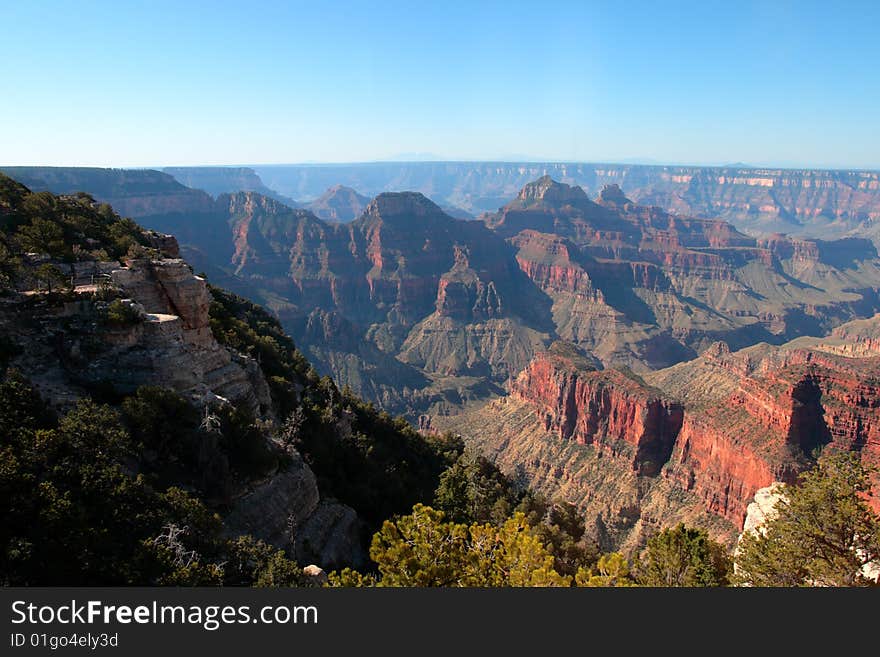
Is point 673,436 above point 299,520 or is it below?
below

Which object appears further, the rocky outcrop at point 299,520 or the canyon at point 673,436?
the canyon at point 673,436

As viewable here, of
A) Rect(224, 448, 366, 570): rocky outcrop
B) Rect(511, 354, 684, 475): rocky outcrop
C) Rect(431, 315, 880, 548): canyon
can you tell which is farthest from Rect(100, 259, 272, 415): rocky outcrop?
Rect(511, 354, 684, 475): rocky outcrop

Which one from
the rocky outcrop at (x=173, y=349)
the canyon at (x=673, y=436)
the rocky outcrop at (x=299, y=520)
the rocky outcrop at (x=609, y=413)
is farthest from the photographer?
the rocky outcrop at (x=609, y=413)

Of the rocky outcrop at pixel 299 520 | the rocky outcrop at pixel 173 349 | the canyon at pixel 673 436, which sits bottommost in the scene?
the canyon at pixel 673 436

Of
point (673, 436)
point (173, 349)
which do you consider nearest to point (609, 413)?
point (673, 436)

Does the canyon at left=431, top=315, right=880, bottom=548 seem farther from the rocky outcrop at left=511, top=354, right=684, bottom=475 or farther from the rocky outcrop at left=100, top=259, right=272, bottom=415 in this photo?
the rocky outcrop at left=100, top=259, right=272, bottom=415

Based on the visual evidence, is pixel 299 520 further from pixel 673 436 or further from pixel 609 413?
pixel 609 413

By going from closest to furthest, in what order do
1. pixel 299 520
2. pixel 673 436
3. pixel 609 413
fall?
pixel 299 520, pixel 673 436, pixel 609 413

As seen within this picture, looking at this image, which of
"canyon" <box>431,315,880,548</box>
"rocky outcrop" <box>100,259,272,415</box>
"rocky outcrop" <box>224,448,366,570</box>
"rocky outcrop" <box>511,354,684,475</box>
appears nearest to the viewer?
"rocky outcrop" <box>224,448,366,570</box>

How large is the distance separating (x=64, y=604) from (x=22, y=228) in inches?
1312

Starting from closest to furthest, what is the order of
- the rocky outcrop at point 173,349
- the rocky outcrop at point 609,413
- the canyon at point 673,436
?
the rocky outcrop at point 173,349
the canyon at point 673,436
the rocky outcrop at point 609,413

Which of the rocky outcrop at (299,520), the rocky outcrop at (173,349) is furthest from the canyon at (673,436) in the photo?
the rocky outcrop at (173,349)

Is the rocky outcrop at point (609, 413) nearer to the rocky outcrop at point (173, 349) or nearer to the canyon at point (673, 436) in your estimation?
the canyon at point (673, 436)

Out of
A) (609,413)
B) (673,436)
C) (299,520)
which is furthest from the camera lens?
(609,413)
